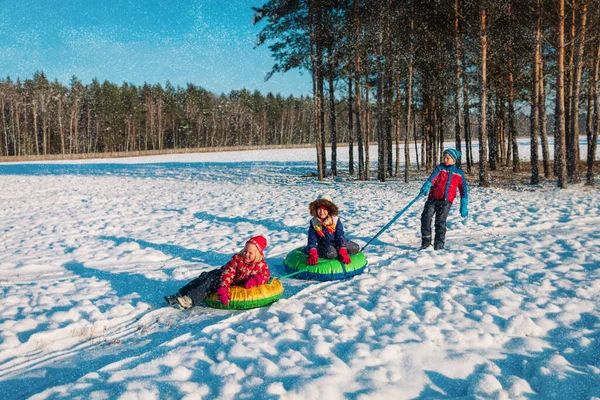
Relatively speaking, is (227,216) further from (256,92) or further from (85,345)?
(256,92)

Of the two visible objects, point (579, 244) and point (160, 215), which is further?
point (160, 215)

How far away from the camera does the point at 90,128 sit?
64.9 meters

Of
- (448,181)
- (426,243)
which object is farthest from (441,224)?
(448,181)

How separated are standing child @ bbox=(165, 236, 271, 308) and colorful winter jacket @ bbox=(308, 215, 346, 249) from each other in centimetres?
128

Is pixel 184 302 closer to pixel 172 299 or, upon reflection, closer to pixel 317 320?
pixel 172 299

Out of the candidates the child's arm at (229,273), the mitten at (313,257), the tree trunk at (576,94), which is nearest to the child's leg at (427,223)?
the mitten at (313,257)

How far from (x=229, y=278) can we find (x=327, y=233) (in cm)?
188

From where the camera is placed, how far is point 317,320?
15.0 feet

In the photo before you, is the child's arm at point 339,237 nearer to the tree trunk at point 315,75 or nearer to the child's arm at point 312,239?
the child's arm at point 312,239

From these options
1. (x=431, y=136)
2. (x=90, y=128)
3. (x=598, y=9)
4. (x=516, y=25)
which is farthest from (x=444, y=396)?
(x=90, y=128)

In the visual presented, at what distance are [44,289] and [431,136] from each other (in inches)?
864

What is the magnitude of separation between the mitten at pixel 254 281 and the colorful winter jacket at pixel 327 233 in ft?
4.47

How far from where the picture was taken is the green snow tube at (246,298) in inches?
192

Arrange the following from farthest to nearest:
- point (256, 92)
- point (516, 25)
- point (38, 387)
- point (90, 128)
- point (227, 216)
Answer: point (256, 92) → point (90, 128) → point (516, 25) → point (227, 216) → point (38, 387)
